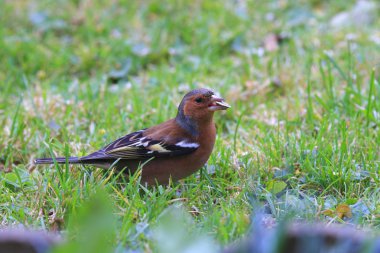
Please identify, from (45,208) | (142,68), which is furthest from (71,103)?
(45,208)

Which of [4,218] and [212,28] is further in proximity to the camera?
[212,28]

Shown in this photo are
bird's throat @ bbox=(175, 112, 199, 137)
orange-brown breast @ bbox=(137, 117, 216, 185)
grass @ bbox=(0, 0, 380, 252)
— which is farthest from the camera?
bird's throat @ bbox=(175, 112, 199, 137)

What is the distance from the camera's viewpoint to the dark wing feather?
3.97 meters

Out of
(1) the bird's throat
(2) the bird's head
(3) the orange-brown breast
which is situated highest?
(2) the bird's head

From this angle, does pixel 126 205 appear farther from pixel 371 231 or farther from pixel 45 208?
pixel 371 231

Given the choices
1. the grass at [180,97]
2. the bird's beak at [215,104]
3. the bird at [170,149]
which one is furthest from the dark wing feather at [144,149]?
the bird's beak at [215,104]

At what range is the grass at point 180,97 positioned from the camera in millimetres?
3553

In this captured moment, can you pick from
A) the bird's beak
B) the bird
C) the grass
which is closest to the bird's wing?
the bird

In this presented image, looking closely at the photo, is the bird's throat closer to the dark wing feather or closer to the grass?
the dark wing feather

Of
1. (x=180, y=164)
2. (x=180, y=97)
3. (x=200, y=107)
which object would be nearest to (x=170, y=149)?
(x=180, y=164)

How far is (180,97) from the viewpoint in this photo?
5.49 meters

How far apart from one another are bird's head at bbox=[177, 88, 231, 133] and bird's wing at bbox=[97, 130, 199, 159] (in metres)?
0.17

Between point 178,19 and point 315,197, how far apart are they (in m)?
4.00

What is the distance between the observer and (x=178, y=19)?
24.1 feet
